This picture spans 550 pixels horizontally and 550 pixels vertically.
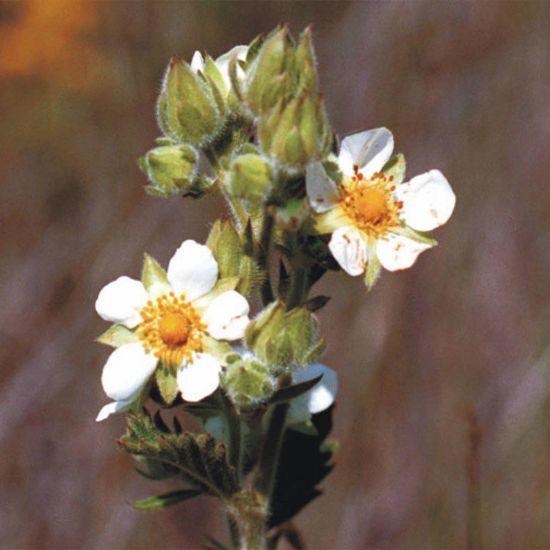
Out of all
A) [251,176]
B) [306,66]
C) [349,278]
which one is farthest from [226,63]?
[349,278]

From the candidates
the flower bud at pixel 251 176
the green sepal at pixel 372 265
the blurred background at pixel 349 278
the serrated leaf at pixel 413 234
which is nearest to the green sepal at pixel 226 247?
the flower bud at pixel 251 176

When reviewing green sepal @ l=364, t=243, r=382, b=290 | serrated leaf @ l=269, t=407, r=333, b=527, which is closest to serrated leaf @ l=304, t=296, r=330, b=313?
green sepal @ l=364, t=243, r=382, b=290

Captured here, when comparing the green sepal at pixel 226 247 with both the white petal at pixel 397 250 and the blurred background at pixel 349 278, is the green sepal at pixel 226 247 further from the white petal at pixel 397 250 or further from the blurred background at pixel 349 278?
the blurred background at pixel 349 278

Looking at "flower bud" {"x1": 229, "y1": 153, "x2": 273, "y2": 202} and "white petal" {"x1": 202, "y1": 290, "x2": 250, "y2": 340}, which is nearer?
"flower bud" {"x1": 229, "y1": 153, "x2": 273, "y2": 202}

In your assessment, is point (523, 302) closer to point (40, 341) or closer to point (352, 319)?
point (352, 319)

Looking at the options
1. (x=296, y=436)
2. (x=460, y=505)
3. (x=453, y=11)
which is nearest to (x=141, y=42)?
(x=453, y=11)

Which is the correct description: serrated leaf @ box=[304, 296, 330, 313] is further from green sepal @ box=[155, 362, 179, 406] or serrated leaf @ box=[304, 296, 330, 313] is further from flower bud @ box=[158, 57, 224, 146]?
flower bud @ box=[158, 57, 224, 146]

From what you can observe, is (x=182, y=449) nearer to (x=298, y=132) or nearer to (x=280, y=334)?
(x=280, y=334)
